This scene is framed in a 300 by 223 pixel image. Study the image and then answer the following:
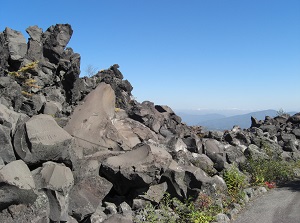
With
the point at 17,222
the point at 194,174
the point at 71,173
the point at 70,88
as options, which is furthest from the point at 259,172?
the point at 70,88

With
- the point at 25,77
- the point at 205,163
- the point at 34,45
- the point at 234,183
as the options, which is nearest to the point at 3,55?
the point at 25,77

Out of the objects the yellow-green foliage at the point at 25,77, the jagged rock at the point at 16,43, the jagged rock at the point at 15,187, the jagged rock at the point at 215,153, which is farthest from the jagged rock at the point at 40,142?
the jagged rock at the point at 16,43

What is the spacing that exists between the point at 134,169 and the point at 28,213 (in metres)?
4.60

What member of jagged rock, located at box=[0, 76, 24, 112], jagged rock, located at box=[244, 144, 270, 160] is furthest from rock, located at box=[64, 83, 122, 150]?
jagged rock, located at box=[0, 76, 24, 112]

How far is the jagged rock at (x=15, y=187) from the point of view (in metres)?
8.35

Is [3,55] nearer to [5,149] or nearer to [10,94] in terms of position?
[10,94]

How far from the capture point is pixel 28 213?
8.63m

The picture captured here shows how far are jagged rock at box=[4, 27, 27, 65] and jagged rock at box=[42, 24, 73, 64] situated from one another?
3776 mm

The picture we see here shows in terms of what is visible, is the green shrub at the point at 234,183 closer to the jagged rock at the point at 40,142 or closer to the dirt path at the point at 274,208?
the dirt path at the point at 274,208

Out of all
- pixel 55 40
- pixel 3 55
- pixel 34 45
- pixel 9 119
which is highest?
pixel 55 40

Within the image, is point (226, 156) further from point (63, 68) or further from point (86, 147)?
point (63, 68)

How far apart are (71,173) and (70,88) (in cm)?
2583

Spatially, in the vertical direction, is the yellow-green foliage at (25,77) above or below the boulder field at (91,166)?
above

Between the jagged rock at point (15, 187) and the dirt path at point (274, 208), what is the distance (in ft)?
25.6
